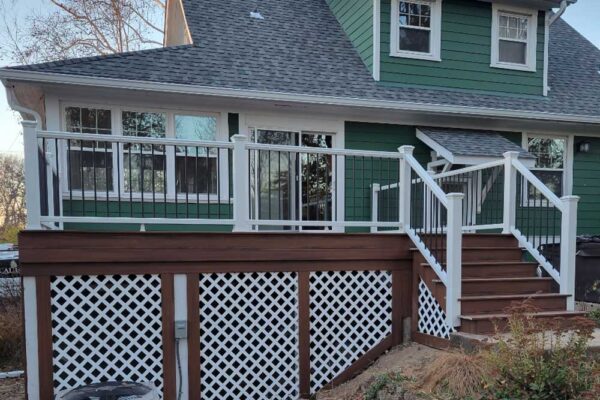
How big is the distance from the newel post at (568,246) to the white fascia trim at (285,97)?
2.63 meters

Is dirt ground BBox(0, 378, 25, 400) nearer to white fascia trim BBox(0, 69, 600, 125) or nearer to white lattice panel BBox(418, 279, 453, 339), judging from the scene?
white fascia trim BBox(0, 69, 600, 125)

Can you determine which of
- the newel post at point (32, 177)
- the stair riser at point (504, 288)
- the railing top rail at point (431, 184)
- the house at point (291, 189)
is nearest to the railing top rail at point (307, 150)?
the house at point (291, 189)

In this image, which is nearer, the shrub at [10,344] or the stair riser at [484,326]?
the stair riser at [484,326]

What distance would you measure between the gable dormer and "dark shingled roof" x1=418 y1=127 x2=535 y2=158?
86cm

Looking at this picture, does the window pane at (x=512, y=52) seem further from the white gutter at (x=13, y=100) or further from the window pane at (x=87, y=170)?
the white gutter at (x=13, y=100)

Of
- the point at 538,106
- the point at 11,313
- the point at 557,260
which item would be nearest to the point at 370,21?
the point at 538,106

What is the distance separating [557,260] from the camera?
228 inches

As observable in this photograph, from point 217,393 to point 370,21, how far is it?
5.94 meters

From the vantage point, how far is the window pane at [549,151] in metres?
7.46

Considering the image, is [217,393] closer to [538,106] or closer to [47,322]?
[47,322]

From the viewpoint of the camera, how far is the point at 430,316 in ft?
14.3

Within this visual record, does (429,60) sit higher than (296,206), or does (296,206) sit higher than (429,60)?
(429,60)

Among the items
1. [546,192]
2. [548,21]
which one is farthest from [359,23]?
[546,192]

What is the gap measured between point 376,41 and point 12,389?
674 cm
